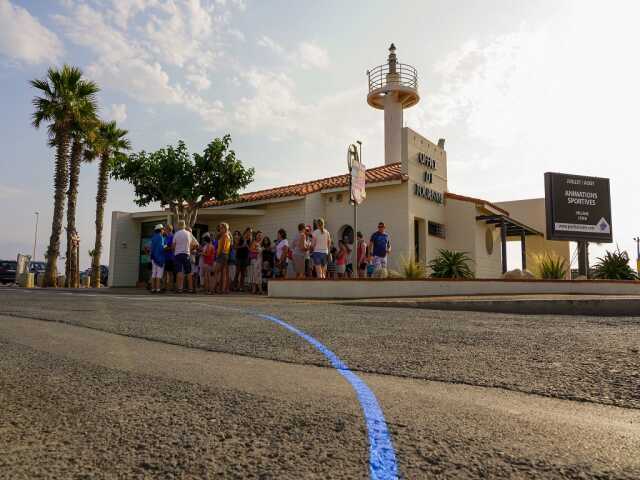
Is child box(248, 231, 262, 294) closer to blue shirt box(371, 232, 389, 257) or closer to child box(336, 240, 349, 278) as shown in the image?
child box(336, 240, 349, 278)

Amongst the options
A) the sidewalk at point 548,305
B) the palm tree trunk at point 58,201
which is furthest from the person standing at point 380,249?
the palm tree trunk at point 58,201

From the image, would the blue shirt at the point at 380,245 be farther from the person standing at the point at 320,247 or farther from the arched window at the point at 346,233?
the arched window at the point at 346,233

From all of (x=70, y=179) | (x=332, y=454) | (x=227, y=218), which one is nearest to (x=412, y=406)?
(x=332, y=454)

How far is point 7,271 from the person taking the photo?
91.6ft

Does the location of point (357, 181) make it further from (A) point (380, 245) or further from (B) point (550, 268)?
(B) point (550, 268)

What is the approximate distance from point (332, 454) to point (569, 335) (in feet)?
14.1

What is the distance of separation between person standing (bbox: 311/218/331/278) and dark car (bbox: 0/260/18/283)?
23.0 m

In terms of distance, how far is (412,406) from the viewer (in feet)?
8.79

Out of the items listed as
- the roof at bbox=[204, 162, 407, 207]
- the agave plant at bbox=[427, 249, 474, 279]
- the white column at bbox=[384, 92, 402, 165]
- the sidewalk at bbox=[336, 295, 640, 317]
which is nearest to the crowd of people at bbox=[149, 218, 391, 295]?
the agave plant at bbox=[427, 249, 474, 279]

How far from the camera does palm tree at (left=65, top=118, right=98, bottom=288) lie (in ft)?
71.0

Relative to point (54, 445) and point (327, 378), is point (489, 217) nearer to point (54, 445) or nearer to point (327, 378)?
point (327, 378)

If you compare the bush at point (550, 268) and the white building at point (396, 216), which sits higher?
the white building at point (396, 216)

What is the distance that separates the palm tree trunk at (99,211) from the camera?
75.5 ft

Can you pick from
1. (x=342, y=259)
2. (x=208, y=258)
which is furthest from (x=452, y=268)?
(x=208, y=258)
